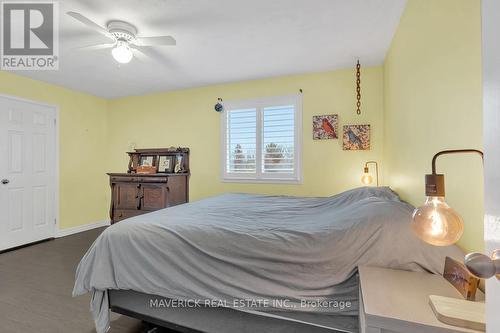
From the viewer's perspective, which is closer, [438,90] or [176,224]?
[438,90]

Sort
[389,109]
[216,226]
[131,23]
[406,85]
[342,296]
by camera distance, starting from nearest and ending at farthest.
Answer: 1. [342,296]
2. [216,226]
3. [406,85]
4. [131,23]
5. [389,109]

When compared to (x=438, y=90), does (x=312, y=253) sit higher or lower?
lower

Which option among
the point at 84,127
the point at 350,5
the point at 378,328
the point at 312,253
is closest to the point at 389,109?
the point at 350,5

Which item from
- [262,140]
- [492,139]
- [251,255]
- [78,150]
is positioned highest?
[262,140]

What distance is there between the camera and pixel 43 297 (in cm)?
212

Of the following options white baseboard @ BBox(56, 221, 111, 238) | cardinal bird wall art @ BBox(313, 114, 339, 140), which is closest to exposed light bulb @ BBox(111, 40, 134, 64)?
cardinal bird wall art @ BBox(313, 114, 339, 140)

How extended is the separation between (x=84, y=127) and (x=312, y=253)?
4.65 meters

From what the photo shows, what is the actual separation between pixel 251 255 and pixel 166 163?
3.20 metres

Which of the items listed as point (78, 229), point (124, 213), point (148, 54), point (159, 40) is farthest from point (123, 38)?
point (78, 229)

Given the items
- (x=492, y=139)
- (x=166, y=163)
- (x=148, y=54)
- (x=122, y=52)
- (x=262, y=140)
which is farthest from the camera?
(x=166, y=163)

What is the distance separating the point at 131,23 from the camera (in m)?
2.14

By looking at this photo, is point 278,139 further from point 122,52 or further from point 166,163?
point 122,52

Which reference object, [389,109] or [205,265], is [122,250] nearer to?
[205,265]

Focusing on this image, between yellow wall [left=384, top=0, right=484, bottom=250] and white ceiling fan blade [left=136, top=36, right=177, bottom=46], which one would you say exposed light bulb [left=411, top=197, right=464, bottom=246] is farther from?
white ceiling fan blade [left=136, top=36, right=177, bottom=46]
